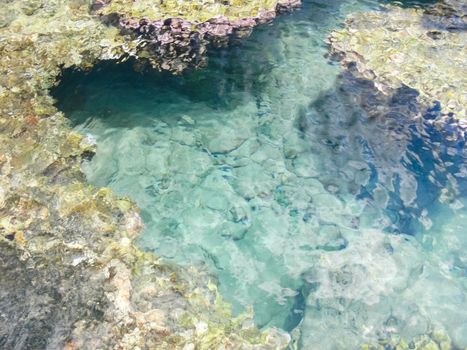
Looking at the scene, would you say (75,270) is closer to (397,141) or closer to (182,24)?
(397,141)

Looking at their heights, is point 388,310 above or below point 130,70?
below

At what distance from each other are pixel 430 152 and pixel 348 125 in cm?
119

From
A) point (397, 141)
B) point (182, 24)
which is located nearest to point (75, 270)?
point (397, 141)

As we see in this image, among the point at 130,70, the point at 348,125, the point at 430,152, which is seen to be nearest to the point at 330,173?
the point at 348,125

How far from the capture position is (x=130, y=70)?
277 inches

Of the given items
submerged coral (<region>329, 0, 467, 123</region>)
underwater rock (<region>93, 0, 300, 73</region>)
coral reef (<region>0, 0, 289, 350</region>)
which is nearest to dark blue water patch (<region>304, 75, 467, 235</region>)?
submerged coral (<region>329, 0, 467, 123</region>)

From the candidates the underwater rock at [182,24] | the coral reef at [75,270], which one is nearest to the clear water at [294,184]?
the coral reef at [75,270]

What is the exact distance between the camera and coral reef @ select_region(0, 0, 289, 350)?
12.3 feet

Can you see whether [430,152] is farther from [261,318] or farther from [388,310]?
[261,318]

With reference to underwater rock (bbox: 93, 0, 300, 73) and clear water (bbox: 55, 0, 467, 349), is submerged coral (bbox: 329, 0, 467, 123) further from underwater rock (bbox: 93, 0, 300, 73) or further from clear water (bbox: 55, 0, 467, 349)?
underwater rock (bbox: 93, 0, 300, 73)

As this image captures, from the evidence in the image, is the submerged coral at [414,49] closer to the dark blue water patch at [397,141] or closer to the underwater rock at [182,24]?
the dark blue water patch at [397,141]

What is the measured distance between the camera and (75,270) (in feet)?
13.7

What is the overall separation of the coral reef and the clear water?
27cm

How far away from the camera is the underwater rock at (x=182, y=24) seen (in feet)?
24.1
